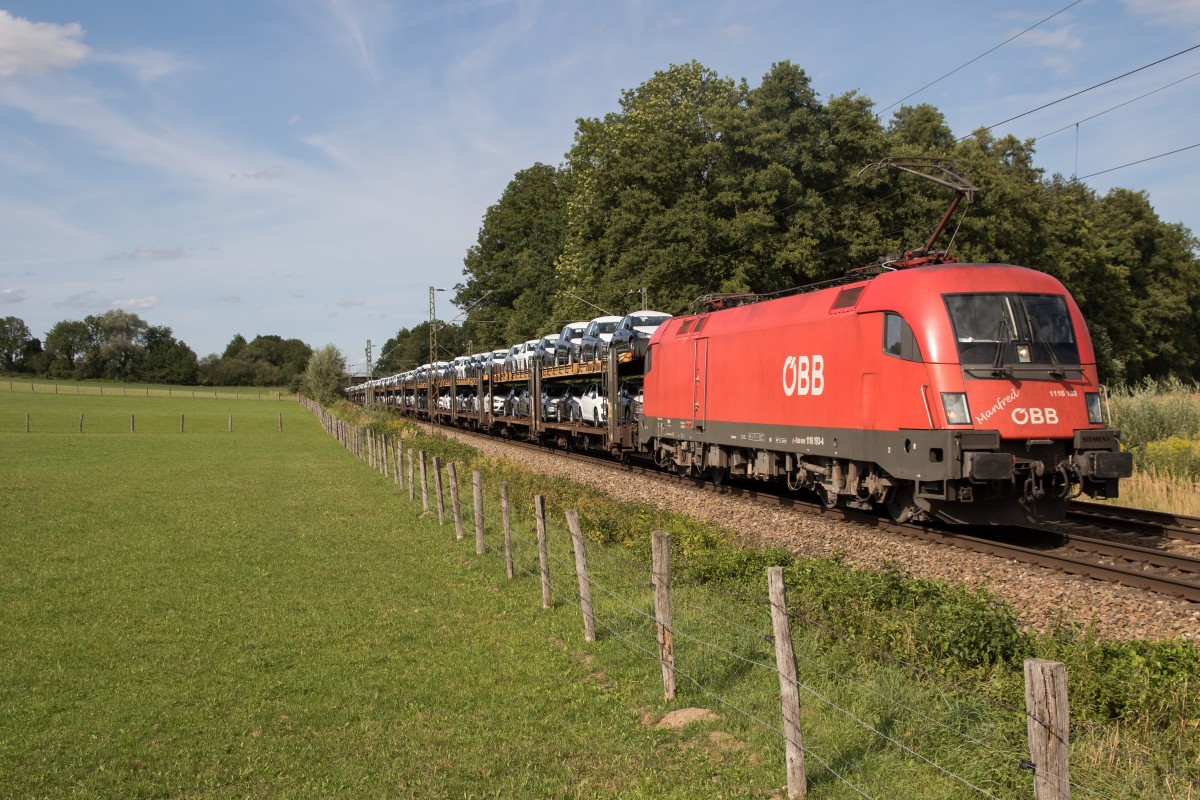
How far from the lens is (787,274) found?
4247 centimetres

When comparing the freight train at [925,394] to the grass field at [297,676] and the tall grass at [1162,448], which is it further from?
the grass field at [297,676]

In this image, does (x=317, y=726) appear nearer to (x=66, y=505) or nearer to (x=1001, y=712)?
(x=1001, y=712)

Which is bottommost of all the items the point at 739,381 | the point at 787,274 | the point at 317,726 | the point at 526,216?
the point at 317,726

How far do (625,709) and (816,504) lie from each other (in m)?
10.5

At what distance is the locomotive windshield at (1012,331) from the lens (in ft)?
40.3

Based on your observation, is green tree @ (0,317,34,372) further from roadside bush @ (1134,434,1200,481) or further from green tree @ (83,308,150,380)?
roadside bush @ (1134,434,1200,481)

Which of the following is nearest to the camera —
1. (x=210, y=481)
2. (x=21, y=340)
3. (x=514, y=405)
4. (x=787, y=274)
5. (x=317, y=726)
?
(x=317, y=726)

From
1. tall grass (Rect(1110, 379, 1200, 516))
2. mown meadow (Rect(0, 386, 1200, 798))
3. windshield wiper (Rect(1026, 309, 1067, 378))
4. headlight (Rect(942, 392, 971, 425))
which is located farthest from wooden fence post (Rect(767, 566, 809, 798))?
tall grass (Rect(1110, 379, 1200, 516))

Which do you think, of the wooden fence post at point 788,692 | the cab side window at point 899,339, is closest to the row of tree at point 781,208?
the cab side window at point 899,339

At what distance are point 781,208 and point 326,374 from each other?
186 ft

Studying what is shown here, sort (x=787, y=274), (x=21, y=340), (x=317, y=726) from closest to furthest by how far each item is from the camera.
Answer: (x=317, y=726) → (x=787, y=274) → (x=21, y=340)

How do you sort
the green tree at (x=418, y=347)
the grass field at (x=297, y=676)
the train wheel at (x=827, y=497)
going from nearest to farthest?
1. the grass field at (x=297, y=676)
2. the train wheel at (x=827, y=497)
3. the green tree at (x=418, y=347)

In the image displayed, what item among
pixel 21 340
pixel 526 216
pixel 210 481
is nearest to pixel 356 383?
pixel 526 216

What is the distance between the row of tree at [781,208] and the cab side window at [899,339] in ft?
82.2
